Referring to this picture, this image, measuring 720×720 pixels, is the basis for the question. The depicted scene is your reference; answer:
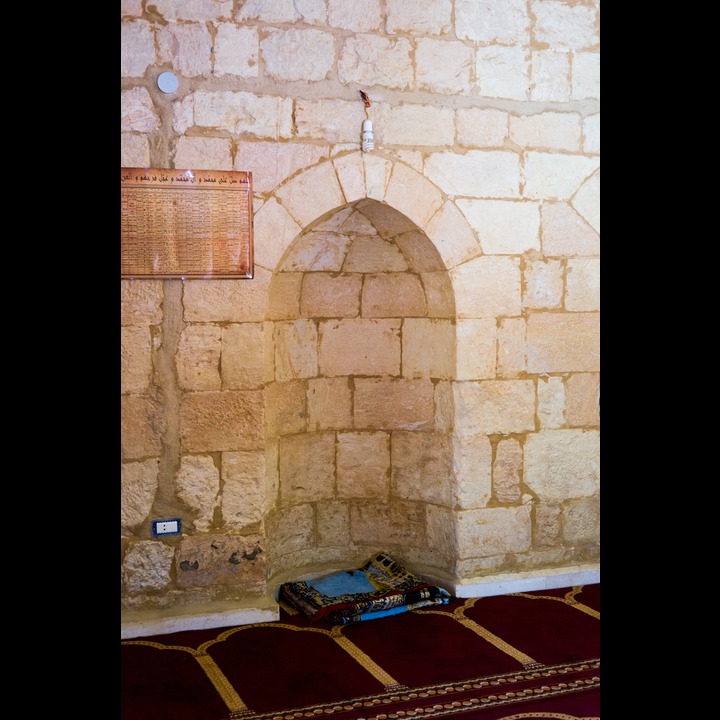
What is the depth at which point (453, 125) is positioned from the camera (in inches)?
165

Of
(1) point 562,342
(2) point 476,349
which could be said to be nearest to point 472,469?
(2) point 476,349

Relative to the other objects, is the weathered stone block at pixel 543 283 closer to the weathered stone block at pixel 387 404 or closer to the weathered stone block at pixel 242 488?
the weathered stone block at pixel 387 404

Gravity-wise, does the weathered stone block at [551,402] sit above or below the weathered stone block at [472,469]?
above

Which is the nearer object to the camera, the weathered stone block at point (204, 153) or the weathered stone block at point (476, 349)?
the weathered stone block at point (204, 153)

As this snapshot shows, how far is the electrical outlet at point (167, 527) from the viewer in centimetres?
387

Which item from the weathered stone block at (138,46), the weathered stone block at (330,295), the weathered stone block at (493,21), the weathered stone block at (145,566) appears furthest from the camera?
the weathered stone block at (330,295)

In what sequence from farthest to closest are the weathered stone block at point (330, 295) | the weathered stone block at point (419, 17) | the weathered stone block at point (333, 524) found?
the weathered stone block at point (333, 524) → the weathered stone block at point (330, 295) → the weathered stone block at point (419, 17)

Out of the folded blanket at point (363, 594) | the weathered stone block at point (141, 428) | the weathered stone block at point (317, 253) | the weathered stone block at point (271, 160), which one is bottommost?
the folded blanket at point (363, 594)

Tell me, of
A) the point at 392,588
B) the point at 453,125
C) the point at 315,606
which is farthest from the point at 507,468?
the point at 453,125

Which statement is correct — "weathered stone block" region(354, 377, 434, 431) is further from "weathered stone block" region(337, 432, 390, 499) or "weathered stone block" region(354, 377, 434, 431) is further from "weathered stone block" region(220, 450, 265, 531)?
"weathered stone block" region(220, 450, 265, 531)

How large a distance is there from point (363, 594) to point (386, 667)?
2.68ft

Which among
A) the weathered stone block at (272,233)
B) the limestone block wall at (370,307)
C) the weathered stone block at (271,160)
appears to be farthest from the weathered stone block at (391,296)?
the weathered stone block at (271,160)

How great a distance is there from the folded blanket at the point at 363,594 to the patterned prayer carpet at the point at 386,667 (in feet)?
0.17

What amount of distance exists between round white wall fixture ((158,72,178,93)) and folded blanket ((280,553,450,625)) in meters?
2.58
